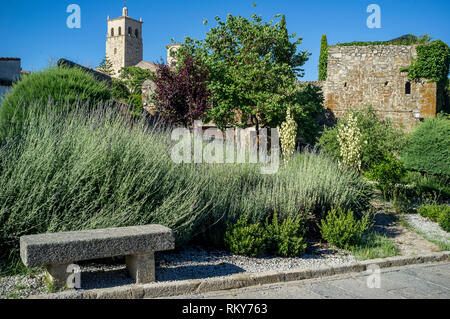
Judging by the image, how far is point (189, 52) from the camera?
14844mm

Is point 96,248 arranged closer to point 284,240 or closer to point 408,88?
point 284,240

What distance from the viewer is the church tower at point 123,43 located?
240 feet

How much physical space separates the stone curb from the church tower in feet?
235

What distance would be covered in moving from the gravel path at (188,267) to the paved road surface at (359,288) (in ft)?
1.23

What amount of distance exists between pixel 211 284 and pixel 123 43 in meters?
74.5

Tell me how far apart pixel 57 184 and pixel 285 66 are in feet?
37.6

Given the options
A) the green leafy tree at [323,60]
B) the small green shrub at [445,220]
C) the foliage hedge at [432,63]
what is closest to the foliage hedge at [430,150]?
the small green shrub at [445,220]

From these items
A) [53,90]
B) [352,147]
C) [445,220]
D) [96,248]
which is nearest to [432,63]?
[352,147]

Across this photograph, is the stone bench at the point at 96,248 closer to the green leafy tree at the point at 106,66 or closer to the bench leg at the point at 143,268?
the bench leg at the point at 143,268

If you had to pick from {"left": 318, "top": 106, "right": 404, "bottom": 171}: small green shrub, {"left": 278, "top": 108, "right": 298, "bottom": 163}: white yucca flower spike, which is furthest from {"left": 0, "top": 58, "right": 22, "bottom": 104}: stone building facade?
{"left": 318, "top": 106, "right": 404, "bottom": 171}: small green shrub
